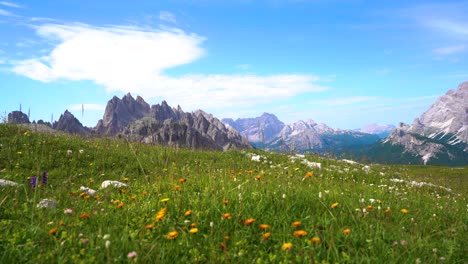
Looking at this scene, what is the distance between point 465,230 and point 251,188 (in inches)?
146

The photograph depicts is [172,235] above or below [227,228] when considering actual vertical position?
above

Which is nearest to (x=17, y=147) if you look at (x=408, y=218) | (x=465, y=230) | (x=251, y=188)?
(x=251, y=188)

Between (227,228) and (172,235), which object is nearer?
(172,235)

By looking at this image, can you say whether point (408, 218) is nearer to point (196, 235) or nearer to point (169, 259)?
point (196, 235)

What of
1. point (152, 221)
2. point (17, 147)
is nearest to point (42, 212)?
point (152, 221)

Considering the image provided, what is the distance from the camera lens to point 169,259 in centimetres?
434

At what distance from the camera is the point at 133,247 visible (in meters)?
4.36

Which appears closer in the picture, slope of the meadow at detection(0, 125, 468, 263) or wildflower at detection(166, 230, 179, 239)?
slope of the meadow at detection(0, 125, 468, 263)

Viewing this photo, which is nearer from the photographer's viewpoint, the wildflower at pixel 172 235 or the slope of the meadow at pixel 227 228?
the slope of the meadow at pixel 227 228

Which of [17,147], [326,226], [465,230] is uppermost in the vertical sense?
[17,147]

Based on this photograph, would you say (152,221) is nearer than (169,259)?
No

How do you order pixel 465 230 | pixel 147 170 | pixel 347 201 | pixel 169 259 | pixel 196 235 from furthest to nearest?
pixel 147 170 < pixel 347 201 < pixel 465 230 < pixel 196 235 < pixel 169 259

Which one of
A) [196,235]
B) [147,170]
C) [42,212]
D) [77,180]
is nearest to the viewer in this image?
[196,235]

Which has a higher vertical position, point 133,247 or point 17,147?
point 17,147
